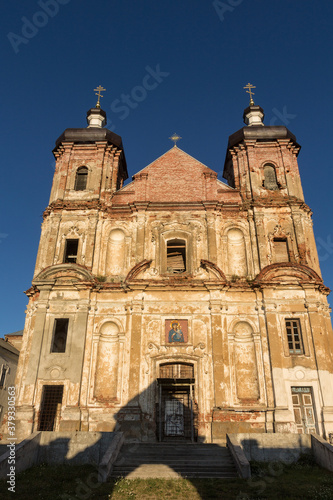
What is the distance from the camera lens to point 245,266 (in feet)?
70.2

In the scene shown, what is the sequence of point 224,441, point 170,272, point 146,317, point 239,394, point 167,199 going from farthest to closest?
point 167,199, point 170,272, point 146,317, point 239,394, point 224,441

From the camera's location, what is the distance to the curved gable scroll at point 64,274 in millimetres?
20531

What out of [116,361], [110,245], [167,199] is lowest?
[116,361]

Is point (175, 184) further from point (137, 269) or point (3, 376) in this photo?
point (3, 376)

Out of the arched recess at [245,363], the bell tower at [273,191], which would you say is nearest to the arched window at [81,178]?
the bell tower at [273,191]

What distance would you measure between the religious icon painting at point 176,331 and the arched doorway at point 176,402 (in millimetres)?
1081

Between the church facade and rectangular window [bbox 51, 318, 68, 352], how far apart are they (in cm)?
7

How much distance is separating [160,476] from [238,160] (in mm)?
17716

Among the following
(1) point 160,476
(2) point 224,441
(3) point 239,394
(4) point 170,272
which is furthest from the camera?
(4) point 170,272

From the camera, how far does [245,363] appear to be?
19.0 m

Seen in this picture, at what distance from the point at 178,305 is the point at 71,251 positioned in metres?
6.91

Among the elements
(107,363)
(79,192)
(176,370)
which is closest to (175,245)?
(79,192)

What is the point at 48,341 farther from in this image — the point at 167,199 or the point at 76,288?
the point at 167,199

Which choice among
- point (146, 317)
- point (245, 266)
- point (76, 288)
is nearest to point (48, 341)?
point (76, 288)
